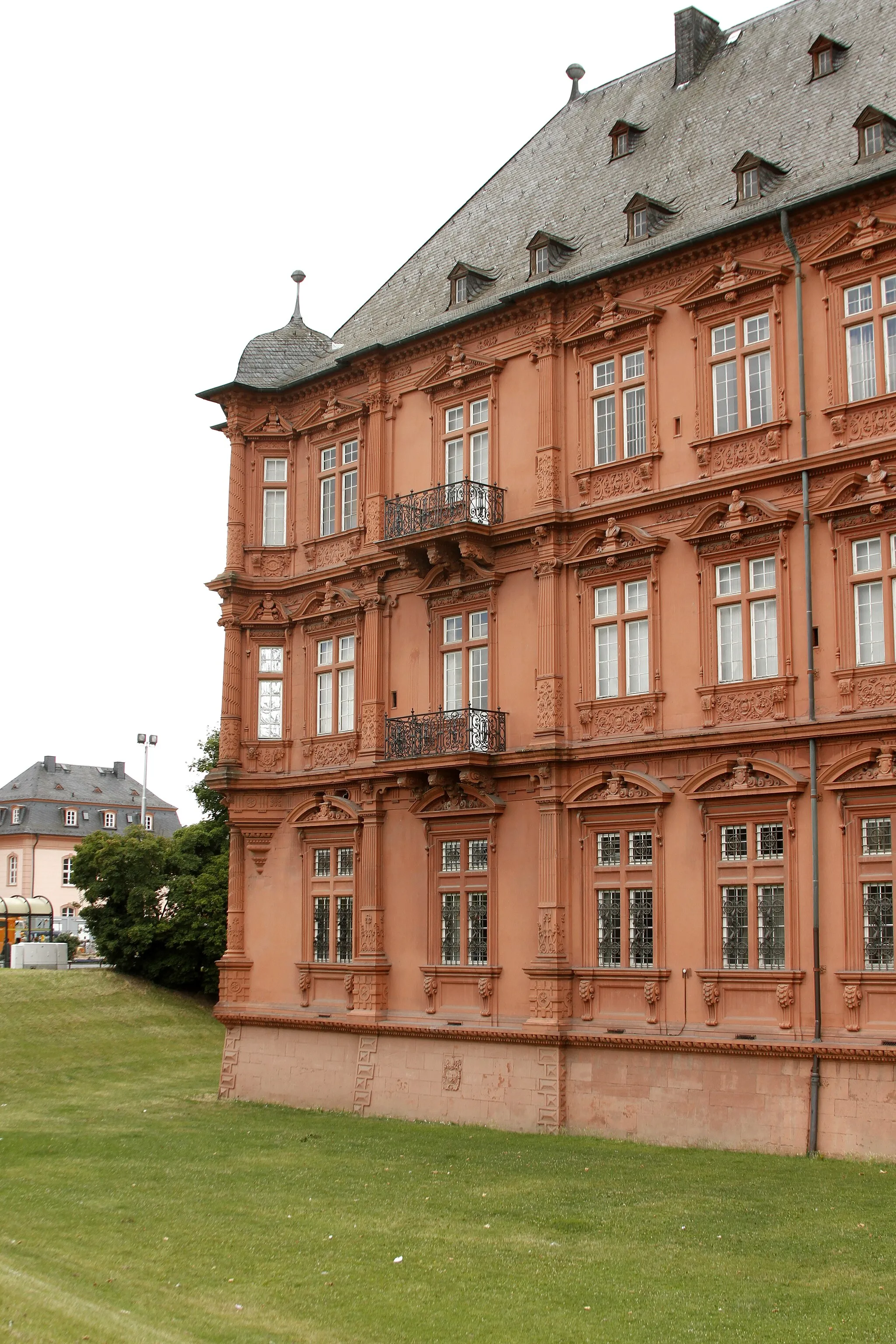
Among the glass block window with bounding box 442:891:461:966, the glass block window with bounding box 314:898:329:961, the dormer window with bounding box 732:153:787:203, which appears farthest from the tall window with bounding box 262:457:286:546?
the dormer window with bounding box 732:153:787:203

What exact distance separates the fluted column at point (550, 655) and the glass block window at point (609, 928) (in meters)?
3.04

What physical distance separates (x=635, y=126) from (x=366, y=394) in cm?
797

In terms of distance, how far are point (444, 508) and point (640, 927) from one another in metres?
8.96

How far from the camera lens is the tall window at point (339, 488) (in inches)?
1307

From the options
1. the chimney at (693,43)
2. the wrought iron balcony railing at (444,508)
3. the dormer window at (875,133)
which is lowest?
the wrought iron balcony railing at (444,508)

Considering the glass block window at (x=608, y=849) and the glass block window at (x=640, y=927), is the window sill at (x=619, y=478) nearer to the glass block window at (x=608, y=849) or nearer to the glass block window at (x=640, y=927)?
the glass block window at (x=608, y=849)

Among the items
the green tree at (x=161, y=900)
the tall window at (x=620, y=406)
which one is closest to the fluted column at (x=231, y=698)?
the tall window at (x=620, y=406)

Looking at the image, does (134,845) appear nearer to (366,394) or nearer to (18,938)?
(18,938)

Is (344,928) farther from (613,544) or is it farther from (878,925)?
(878,925)

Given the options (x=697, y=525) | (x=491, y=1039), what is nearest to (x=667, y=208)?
(x=697, y=525)

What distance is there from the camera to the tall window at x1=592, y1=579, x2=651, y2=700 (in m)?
26.9

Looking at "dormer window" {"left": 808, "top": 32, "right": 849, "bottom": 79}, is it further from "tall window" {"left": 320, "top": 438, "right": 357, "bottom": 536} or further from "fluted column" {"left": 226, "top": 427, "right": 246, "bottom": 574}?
"fluted column" {"left": 226, "top": 427, "right": 246, "bottom": 574}

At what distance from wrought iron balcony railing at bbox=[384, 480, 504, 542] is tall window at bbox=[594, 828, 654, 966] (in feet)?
22.0

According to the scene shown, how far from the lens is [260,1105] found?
104 feet
